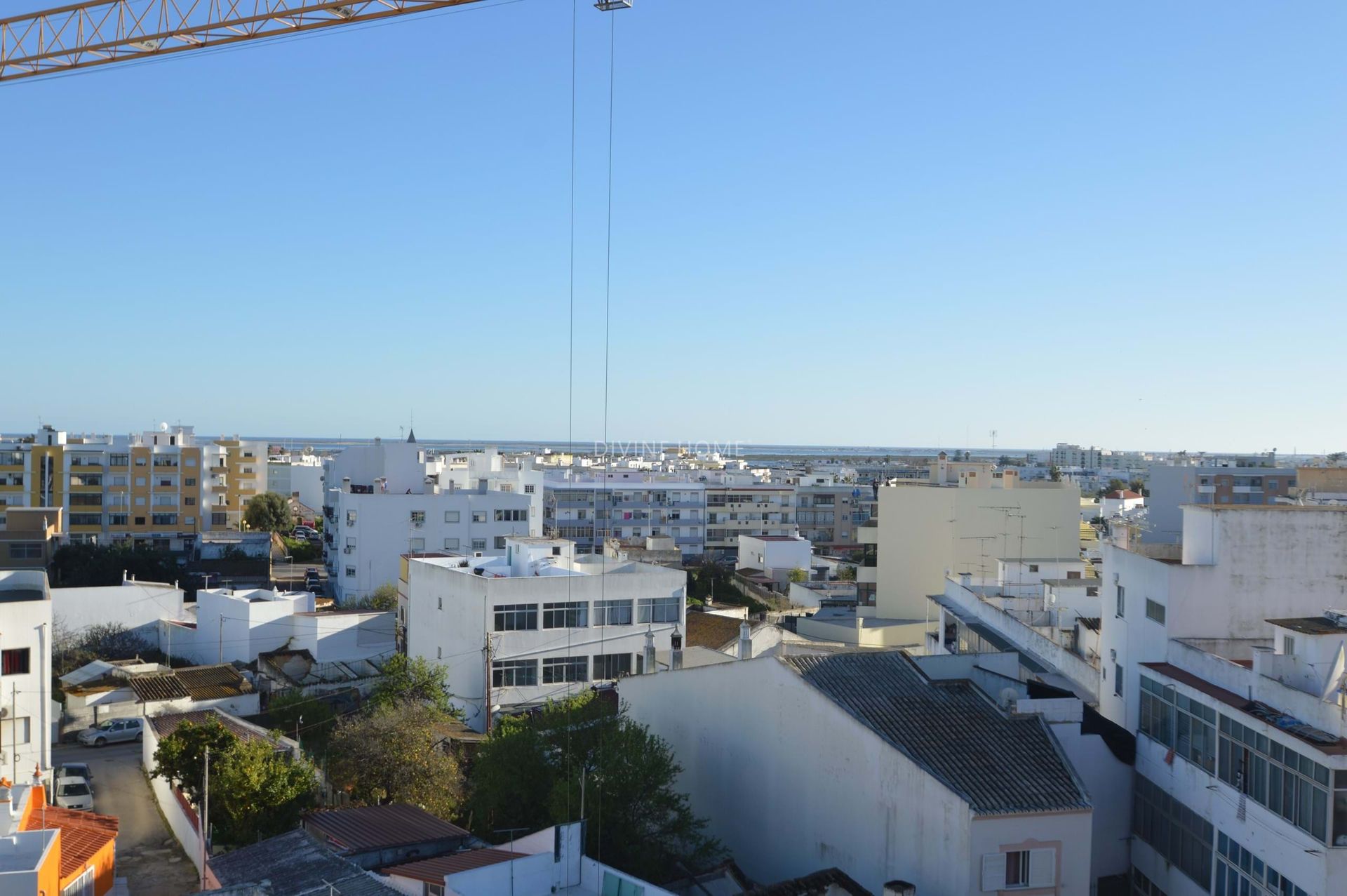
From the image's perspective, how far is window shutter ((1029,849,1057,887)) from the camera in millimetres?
12234

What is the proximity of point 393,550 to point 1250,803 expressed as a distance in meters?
35.9

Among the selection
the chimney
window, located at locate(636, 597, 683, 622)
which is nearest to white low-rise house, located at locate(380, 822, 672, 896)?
the chimney

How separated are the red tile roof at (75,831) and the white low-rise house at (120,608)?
17.9 m

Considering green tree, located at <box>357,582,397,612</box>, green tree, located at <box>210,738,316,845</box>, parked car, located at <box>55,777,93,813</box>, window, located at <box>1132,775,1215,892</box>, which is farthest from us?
green tree, located at <box>357,582,397,612</box>

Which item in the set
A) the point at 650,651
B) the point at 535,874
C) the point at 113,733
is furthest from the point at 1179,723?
the point at 113,733

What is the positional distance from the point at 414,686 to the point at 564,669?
3663 millimetres

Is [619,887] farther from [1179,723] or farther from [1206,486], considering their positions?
[1206,486]

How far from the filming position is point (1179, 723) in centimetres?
1380

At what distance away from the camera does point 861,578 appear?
3834 cm

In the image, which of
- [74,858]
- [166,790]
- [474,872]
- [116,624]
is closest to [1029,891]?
[474,872]

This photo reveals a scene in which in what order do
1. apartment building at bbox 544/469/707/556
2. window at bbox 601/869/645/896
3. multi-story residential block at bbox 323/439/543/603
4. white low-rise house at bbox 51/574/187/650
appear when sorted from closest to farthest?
window at bbox 601/869/645/896, white low-rise house at bbox 51/574/187/650, multi-story residential block at bbox 323/439/543/603, apartment building at bbox 544/469/707/556

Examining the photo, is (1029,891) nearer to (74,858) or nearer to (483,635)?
(74,858)

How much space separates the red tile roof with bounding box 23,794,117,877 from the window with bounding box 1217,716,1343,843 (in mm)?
13473

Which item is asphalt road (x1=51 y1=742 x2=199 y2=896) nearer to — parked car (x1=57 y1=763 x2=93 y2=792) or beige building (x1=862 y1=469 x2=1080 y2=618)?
parked car (x1=57 y1=763 x2=93 y2=792)
